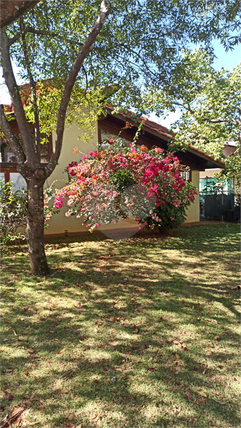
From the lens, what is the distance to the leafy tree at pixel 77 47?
571 cm

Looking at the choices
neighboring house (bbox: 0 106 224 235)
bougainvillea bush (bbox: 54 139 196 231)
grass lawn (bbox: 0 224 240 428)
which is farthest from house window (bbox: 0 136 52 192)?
grass lawn (bbox: 0 224 240 428)

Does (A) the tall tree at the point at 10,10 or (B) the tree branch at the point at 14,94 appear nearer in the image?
(A) the tall tree at the point at 10,10

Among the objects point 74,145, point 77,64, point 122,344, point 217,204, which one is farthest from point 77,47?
point 217,204

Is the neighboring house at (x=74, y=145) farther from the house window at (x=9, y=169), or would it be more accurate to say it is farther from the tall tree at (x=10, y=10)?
the tall tree at (x=10, y=10)

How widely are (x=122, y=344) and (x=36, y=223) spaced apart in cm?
306

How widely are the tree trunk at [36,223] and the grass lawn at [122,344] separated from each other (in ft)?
1.04

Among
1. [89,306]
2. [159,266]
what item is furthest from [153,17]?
[89,306]

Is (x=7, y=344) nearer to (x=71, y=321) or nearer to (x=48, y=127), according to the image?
(x=71, y=321)

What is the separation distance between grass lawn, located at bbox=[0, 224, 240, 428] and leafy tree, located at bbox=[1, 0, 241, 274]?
52.5 inches

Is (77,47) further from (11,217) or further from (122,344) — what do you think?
(122,344)

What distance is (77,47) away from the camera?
703 cm

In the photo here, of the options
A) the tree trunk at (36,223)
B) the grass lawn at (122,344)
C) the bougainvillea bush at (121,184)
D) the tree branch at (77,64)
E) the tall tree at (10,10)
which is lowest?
the grass lawn at (122,344)

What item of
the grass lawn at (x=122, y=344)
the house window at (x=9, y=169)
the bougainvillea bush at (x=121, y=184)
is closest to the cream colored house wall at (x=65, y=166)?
the house window at (x=9, y=169)

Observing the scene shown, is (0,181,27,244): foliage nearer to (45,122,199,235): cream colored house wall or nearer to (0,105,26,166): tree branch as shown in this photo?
(0,105,26,166): tree branch
